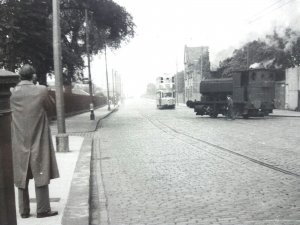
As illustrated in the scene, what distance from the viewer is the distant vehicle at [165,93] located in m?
53.6

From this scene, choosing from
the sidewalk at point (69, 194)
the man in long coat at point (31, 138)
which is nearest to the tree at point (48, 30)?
the sidewalk at point (69, 194)

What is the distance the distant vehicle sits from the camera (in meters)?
53.6

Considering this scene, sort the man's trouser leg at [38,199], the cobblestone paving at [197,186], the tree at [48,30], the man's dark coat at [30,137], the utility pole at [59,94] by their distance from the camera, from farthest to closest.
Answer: the tree at [48,30], the utility pole at [59,94], the cobblestone paving at [197,186], the man's trouser leg at [38,199], the man's dark coat at [30,137]

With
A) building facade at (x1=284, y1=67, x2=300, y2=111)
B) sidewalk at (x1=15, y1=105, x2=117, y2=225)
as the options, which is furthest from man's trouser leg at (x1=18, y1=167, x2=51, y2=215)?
building facade at (x1=284, y1=67, x2=300, y2=111)

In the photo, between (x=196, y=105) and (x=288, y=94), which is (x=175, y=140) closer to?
(x=196, y=105)

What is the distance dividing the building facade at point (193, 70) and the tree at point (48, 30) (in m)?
27.6

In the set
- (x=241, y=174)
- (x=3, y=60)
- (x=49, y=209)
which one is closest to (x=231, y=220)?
(x=49, y=209)

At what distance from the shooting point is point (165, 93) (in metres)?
53.9

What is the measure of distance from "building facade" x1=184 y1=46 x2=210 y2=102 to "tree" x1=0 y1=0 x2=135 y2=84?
27.6m

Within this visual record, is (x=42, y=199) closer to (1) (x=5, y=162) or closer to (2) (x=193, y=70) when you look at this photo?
(1) (x=5, y=162)

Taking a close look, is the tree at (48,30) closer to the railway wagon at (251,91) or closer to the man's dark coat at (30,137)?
the railway wagon at (251,91)

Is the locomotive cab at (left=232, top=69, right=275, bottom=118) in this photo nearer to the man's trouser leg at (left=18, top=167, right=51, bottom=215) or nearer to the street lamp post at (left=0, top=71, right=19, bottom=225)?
the man's trouser leg at (left=18, top=167, right=51, bottom=215)

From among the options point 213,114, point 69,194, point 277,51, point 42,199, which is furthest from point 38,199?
point 277,51

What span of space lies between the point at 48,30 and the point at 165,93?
30076 millimetres
